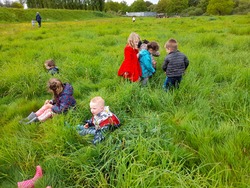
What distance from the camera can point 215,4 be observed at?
5941cm

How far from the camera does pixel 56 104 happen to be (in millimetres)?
3768

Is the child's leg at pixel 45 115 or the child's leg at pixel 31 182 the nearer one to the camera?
the child's leg at pixel 31 182

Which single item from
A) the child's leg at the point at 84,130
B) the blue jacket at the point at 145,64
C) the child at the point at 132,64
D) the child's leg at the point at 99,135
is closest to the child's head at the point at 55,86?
the child's leg at the point at 84,130

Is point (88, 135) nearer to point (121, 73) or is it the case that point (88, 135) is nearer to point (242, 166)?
point (242, 166)

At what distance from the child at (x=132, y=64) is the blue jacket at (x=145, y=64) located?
0.09 metres

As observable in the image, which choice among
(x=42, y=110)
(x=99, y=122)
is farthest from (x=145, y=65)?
(x=42, y=110)

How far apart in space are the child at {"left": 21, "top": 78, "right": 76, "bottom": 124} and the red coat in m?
1.40

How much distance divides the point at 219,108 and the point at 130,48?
7.64 feet

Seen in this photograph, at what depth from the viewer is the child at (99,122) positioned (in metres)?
2.91

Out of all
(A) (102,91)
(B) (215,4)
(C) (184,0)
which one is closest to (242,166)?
(A) (102,91)

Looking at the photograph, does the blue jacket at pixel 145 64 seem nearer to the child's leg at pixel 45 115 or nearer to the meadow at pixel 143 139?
the meadow at pixel 143 139

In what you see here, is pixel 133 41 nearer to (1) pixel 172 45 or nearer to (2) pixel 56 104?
(1) pixel 172 45

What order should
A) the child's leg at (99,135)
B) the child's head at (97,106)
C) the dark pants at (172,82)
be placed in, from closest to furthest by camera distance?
the child's leg at (99,135)
the child's head at (97,106)
the dark pants at (172,82)

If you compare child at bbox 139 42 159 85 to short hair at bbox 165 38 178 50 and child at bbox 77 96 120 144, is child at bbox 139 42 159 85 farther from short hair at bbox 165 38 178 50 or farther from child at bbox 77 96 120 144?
child at bbox 77 96 120 144
